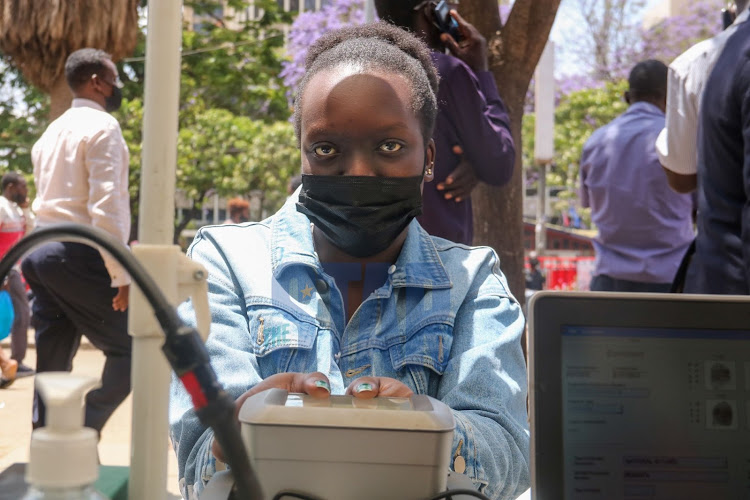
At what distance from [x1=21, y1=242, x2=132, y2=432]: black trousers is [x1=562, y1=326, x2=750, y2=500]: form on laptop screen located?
3141 millimetres

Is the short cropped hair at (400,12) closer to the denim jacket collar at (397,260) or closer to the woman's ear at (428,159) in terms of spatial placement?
the woman's ear at (428,159)

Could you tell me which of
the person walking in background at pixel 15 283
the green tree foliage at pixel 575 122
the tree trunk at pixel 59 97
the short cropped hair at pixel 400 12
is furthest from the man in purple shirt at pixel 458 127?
the green tree foliage at pixel 575 122

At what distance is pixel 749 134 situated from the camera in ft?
7.88

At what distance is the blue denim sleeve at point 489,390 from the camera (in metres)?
1.36

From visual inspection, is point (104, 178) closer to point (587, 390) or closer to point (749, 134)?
point (749, 134)

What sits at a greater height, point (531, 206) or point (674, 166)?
point (531, 206)

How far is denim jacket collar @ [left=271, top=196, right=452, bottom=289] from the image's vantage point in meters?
1.62

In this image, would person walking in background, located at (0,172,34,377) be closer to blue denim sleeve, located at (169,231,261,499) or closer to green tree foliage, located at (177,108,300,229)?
blue denim sleeve, located at (169,231,261,499)

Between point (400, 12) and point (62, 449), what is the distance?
2.57 metres

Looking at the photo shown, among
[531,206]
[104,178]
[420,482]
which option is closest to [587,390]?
[420,482]

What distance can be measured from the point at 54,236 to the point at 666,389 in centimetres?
68

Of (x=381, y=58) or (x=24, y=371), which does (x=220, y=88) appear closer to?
(x=24, y=371)

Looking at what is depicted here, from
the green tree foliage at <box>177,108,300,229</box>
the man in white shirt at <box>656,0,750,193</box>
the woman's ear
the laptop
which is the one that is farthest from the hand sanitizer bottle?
the green tree foliage at <box>177,108,300,229</box>

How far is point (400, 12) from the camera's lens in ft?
10.00
